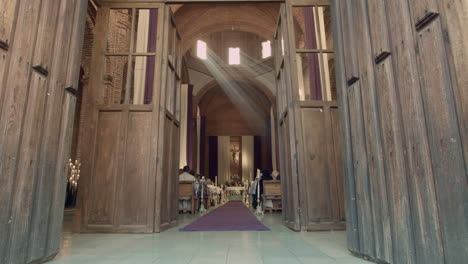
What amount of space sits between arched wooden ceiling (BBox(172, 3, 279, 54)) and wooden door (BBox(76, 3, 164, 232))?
5356mm

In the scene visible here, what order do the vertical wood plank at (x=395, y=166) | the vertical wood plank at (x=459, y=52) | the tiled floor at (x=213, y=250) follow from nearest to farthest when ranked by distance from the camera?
the vertical wood plank at (x=459, y=52) → the vertical wood plank at (x=395, y=166) → the tiled floor at (x=213, y=250)

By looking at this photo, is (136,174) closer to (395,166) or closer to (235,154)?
(395,166)

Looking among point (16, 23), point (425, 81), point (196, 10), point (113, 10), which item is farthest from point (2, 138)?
point (196, 10)

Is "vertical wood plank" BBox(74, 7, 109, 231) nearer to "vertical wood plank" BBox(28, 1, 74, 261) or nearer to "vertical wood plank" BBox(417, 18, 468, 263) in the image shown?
"vertical wood plank" BBox(28, 1, 74, 261)

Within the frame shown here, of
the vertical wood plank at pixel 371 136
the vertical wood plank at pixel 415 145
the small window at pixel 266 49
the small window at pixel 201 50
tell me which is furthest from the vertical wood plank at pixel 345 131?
the small window at pixel 201 50

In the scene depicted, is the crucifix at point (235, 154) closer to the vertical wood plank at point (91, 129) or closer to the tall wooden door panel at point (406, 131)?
the vertical wood plank at point (91, 129)

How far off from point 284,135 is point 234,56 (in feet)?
Result: 50.8

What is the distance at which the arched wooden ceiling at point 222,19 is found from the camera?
10539 mm

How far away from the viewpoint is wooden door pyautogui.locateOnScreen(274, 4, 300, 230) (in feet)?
14.8

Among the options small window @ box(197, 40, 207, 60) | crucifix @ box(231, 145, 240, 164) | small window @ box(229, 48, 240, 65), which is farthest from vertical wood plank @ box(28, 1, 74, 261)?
crucifix @ box(231, 145, 240, 164)

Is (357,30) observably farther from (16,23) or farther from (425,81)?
(16,23)

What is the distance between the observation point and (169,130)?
5.14m

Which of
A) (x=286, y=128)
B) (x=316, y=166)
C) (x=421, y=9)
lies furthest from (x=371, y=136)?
(x=286, y=128)

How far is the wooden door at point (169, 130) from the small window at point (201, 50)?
1341 cm
